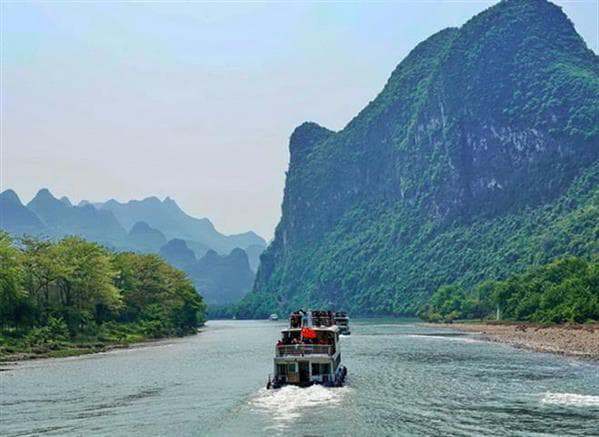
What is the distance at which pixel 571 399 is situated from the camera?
44406mm

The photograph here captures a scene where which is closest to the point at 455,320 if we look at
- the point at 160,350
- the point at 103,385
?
the point at 160,350

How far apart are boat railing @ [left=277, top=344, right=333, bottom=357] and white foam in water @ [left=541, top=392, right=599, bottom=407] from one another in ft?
54.3

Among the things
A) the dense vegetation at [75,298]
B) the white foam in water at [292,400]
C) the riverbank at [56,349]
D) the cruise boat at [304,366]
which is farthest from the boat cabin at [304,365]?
the dense vegetation at [75,298]

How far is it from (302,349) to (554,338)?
5751 cm

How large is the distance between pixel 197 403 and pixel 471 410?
19368 millimetres

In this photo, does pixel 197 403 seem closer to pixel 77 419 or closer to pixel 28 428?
pixel 77 419

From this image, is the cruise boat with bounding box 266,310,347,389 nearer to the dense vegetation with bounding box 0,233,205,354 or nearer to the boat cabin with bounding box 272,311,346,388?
the boat cabin with bounding box 272,311,346,388

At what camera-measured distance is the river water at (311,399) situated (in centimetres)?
3766

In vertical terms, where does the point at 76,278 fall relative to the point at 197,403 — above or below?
above

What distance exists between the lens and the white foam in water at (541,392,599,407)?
42.8 m

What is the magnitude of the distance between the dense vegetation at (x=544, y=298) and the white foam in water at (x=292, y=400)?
2928 inches

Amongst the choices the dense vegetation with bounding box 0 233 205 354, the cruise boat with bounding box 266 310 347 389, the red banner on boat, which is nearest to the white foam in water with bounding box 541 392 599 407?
the cruise boat with bounding box 266 310 347 389

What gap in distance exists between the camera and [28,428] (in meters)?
38.4

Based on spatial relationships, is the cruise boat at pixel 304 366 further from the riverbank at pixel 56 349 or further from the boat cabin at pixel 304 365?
the riverbank at pixel 56 349
